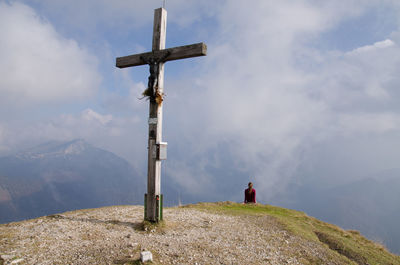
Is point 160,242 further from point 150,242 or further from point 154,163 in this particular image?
point 154,163

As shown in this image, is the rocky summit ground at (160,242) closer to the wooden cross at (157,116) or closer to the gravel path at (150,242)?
the gravel path at (150,242)

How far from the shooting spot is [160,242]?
8.19m

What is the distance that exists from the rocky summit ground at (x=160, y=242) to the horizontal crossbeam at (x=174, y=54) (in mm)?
6300

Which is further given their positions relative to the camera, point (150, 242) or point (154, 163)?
point (154, 163)

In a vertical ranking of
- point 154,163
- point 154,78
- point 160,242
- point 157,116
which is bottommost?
point 160,242

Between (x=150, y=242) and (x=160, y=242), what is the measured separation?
0.29 m

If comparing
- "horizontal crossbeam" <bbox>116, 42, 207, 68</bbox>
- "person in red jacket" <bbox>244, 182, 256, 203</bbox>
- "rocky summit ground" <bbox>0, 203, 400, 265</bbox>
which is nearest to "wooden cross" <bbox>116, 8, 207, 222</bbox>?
"horizontal crossbeam" <bbox>116, 42, 207, 68</bbox>

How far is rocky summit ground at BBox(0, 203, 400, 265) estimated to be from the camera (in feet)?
23.4

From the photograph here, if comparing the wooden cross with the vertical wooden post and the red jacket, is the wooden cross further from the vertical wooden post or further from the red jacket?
the red jacket

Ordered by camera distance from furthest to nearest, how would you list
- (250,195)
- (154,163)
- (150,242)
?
(250,195) < (154,163) < (150,242)

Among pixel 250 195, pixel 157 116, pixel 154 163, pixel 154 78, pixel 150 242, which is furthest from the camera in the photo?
pixel 250 195

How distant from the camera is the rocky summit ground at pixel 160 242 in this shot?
23.4 feet

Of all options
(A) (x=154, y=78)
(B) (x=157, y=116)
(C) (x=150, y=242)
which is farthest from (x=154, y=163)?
(A) (x=154, y=78)

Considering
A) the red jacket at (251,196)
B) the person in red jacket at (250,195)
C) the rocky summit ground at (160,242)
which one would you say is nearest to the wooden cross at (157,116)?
the rocky summit ground at (160,242)
